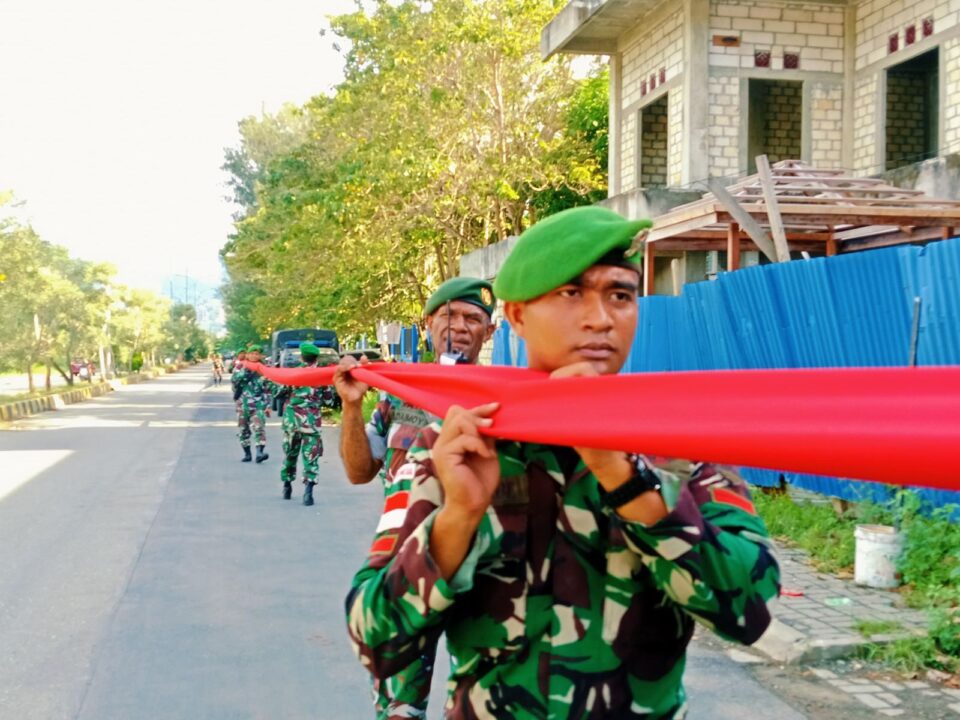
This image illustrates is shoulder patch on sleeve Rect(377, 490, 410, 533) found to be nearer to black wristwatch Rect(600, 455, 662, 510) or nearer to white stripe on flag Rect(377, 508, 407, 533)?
white stripe on flag Rect(377, 508, 407, 533)

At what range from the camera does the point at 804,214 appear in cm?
1043

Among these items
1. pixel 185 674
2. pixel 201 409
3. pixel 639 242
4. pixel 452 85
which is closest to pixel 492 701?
pixel 639 242

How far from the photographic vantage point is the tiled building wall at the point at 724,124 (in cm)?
1588

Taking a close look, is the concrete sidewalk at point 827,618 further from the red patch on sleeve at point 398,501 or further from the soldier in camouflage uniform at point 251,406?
the soldier in camouflage uniform at point 251,406

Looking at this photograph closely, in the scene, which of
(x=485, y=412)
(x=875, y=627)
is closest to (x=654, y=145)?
(x=875, y=627)

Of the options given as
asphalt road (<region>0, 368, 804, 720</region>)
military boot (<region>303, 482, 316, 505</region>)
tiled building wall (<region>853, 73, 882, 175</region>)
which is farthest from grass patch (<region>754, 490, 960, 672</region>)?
tiled building wall (<region>853, 73, 882, 175</region>)

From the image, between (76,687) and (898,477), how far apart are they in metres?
5.05

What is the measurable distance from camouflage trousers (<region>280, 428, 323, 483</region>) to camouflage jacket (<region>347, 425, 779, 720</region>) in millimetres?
10171

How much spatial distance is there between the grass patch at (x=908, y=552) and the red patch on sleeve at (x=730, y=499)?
4.22m

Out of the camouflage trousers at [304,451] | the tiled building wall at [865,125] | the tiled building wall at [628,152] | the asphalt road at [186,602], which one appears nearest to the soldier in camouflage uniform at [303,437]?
the camouflage trousers at [304,451]

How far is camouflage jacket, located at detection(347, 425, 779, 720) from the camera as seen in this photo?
1.54 metres

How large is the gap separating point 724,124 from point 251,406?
8.28 metres

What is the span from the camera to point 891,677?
5.24 metres

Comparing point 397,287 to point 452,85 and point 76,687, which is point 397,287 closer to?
point 452,85
